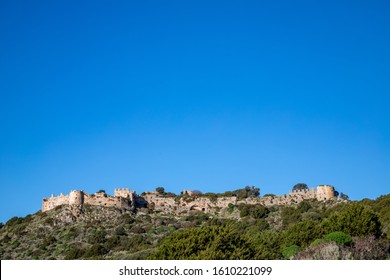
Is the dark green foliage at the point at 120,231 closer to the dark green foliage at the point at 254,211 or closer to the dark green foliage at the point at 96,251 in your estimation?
the dark green foliage at the point at 96,251

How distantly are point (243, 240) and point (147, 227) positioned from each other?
149 feet

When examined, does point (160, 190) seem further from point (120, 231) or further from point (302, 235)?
point (302, 235)

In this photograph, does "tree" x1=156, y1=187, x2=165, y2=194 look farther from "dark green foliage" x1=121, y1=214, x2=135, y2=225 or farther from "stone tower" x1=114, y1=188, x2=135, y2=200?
"dark green foliage" x1=121, y1=214, x2=135, y2=225

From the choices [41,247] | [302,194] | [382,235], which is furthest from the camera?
[302,194]

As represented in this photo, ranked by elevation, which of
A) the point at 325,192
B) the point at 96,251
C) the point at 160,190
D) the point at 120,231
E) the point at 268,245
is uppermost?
the point at 160,190

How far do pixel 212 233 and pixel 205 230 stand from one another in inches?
24.9

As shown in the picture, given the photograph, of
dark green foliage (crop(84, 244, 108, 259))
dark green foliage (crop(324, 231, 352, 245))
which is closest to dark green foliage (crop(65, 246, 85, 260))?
dark green foliage (crop(84, 244, 108, 259))

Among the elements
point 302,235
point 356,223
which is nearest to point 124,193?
point 302,235

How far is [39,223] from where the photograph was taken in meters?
78.2

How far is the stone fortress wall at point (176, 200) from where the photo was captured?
84438 millimetres

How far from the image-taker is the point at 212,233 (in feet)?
99.5
